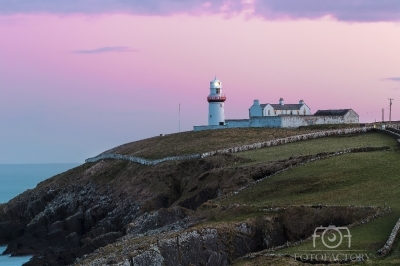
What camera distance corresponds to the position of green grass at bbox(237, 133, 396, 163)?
80.8 m

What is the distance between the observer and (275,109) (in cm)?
12619

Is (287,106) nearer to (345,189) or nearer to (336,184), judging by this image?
(336,184)

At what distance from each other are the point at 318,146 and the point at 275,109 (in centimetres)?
4093

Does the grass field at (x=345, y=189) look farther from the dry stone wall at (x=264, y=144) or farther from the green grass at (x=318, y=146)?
the dry stone wall at (x=264, y=144)

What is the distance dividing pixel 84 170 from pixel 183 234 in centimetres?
6184

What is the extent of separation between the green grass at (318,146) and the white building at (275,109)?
3164 centimetres

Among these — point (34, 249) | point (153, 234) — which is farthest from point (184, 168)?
point (153, 234)

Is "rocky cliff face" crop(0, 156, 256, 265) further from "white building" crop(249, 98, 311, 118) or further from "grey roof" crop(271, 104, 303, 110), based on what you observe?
"grey roof" crop(271, 104, 303, 110)

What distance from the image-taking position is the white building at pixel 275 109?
125 meters

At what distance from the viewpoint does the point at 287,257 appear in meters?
43.7

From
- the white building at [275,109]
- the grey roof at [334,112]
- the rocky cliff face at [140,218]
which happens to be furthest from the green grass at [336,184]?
the white building at [275,109]

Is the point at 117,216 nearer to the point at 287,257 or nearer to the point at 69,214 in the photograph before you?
the point at 69,214

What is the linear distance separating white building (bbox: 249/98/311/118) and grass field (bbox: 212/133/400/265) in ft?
149

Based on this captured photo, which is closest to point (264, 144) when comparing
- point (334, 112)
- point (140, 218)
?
point (140, 218)
